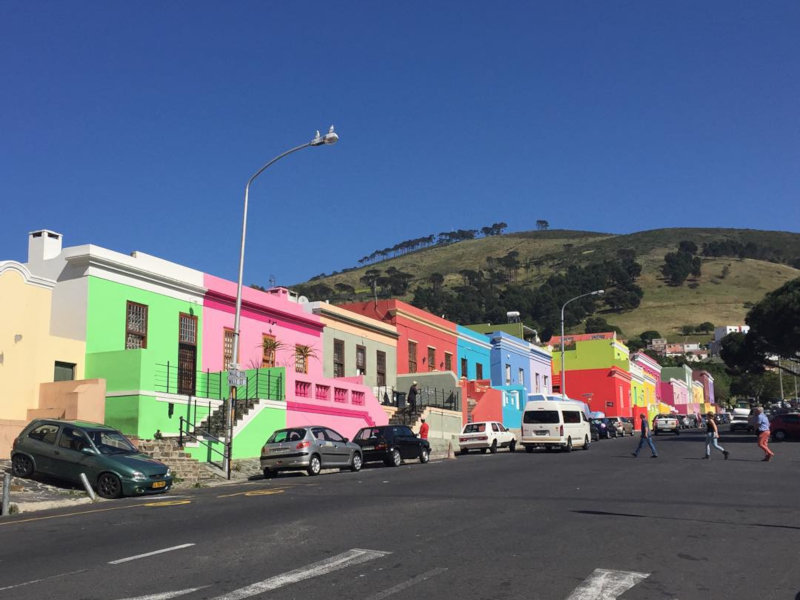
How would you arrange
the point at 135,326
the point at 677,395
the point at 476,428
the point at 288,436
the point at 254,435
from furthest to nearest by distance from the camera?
the point at 677,395
the point at 476,428
the point at 254,435
the point at 135,326
the point at 288,436

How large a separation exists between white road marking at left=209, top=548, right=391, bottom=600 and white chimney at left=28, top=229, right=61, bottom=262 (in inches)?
790

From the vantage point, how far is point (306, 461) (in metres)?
23.3

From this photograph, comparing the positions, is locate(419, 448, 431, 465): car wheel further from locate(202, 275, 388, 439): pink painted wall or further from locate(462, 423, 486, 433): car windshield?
locate(462, 423, 486, 433): car windshield

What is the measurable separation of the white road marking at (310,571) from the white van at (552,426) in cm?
2463

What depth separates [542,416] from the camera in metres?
33.9

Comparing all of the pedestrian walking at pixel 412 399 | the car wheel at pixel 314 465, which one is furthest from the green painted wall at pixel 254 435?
the pedestrian walking at pixel 412 399

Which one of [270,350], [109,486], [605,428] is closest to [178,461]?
[109,486]

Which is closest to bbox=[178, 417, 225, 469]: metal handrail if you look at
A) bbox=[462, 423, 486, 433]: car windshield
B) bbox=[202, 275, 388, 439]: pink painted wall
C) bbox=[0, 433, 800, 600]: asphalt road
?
bbox=[202, 275, 388, 439]: pink painted wall

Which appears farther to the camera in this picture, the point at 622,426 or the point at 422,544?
the point at 622,426

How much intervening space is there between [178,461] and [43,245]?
8.98 metres

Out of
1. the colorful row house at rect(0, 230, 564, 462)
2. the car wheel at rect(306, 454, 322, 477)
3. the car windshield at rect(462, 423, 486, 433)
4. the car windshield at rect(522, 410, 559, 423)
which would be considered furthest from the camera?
the car windshield at rect(462, 423, 486, 433)

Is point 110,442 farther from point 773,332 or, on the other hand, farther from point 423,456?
point 773,332

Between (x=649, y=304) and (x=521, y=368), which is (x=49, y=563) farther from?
(x=649, y=304)

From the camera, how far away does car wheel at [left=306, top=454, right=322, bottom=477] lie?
23448 millimetres
